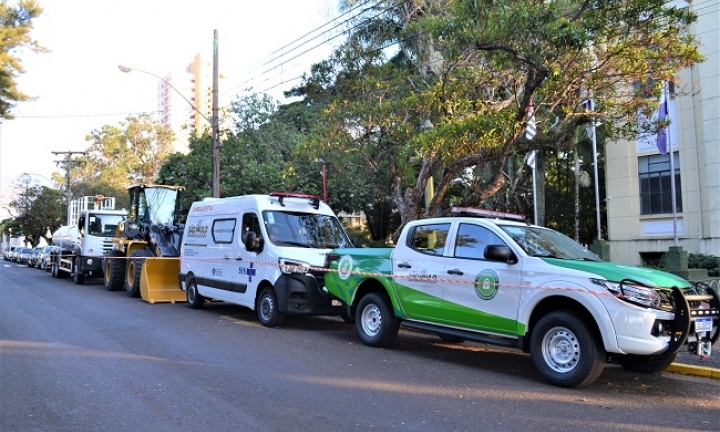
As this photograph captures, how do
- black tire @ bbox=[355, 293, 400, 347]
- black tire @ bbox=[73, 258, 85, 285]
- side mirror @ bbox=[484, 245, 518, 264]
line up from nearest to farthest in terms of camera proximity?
1. side mirror @ bbox=[484, 245, 518, 264]
2. black tire @ bbox=[355, 293, 400, 347]
3. black tire @ bbox=[73, 258, 85, 285]

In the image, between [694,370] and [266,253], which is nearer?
[694,370]

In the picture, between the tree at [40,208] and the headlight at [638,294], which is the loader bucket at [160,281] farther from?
the tree at [40,208]

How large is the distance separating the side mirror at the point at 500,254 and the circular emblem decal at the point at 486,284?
0.83 feet

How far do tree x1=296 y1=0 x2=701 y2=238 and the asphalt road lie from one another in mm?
4334

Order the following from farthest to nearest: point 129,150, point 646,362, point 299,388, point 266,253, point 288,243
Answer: point 129,150
point 288,243
point 266,253
point 646,362
point 299,388

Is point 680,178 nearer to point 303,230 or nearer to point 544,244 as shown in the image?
point 303,230

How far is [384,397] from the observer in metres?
6.28

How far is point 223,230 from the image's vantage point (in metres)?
12.9

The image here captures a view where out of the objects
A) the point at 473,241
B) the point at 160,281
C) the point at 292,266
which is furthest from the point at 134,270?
the point at 473,241

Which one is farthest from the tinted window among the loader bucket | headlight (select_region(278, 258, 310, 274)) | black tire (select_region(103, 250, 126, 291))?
black tire (select_region(103, 250, 126, 291))

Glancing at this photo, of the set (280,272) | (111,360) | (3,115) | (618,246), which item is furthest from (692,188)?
(3,115)

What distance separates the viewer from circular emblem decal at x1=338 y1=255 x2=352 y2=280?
31.6 feet

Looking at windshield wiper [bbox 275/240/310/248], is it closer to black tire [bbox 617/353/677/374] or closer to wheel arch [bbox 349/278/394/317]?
wheel arch [bbox 349/278/394/317]

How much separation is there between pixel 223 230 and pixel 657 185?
57.1 feet
